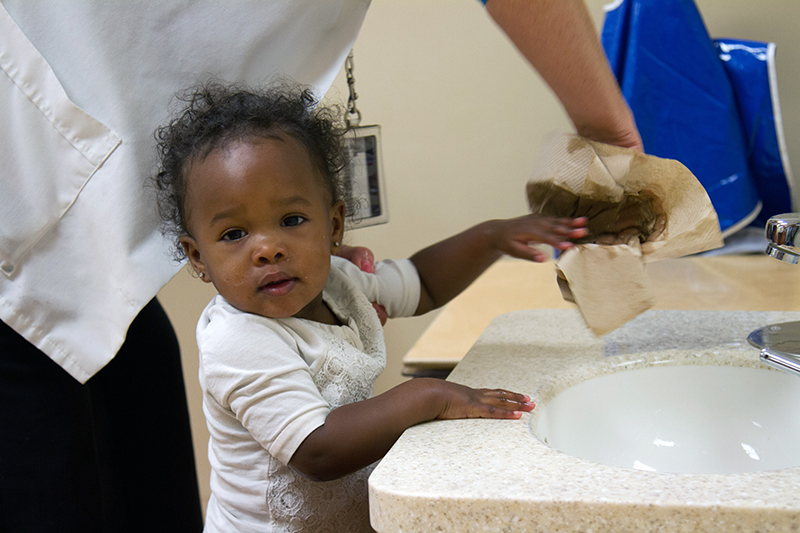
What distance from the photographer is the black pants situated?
0.74 meters

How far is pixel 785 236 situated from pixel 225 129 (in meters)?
0.50

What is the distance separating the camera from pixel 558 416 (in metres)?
0.66

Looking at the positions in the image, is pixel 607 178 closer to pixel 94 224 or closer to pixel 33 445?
pixel 94 224

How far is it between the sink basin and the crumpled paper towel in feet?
0.42

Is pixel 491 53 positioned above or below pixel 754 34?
above

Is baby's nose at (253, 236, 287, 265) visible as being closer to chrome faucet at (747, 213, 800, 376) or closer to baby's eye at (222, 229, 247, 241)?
baby's eye at (222, 229, 247, 241)

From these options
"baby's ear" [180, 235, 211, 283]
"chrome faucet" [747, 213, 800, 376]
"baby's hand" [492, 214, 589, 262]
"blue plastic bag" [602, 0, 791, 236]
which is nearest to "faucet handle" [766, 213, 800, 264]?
"chrome faucet" [747, 213, 800, 376]

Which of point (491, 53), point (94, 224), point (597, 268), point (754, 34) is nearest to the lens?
point (597, 268)

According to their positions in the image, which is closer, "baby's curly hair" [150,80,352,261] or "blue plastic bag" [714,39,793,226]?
"baby's curly hair" [150,80,352,261]

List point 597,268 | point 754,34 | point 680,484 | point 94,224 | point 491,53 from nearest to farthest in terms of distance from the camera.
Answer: point 680,484, point 597,268, point 94,224, point 754,34, point 491,53

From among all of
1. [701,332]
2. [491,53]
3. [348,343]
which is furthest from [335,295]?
[491,53]

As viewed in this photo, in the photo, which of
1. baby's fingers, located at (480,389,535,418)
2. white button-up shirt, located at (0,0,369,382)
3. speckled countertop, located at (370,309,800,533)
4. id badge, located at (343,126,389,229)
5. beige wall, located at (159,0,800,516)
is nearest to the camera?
speckled countertop, located at (370,309,800,533)

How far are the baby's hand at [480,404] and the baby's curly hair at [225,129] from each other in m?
0.27

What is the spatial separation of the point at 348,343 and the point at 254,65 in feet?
1.06
